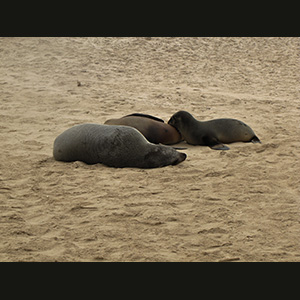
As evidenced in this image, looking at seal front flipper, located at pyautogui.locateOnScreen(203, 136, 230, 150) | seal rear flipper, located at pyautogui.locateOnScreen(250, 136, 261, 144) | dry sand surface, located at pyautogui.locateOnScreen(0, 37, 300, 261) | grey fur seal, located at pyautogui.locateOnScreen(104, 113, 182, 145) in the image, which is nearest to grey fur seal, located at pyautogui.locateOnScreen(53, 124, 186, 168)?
dry sand surface, located at pyautogui.locateOnScreen(0, 37, 300, 261)

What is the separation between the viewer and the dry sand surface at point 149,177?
383 cm

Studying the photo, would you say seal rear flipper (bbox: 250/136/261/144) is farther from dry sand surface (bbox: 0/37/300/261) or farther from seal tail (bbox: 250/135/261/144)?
dry sand surface (bbox: 0/37/300/261)

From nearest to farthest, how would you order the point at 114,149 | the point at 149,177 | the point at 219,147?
1. the point at 149,177
2. the point at 114,149
3. the point at 219,147

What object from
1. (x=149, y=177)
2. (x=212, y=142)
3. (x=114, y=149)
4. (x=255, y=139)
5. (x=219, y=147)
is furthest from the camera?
(x=255, y=139)

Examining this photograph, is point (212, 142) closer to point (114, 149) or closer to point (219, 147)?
point (219, 147)

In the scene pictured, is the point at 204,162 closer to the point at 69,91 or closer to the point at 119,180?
the point at 119,180

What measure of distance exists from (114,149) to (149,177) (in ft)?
1.82

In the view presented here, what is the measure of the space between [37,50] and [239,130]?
290 inches

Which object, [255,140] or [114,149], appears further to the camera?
[255,140]

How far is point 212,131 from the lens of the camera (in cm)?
663

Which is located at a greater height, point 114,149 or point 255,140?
point 114,149

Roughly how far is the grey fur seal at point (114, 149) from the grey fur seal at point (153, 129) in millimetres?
679

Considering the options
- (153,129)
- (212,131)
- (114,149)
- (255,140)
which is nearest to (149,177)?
(114,149)

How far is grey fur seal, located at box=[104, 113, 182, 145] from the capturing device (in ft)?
21.1
